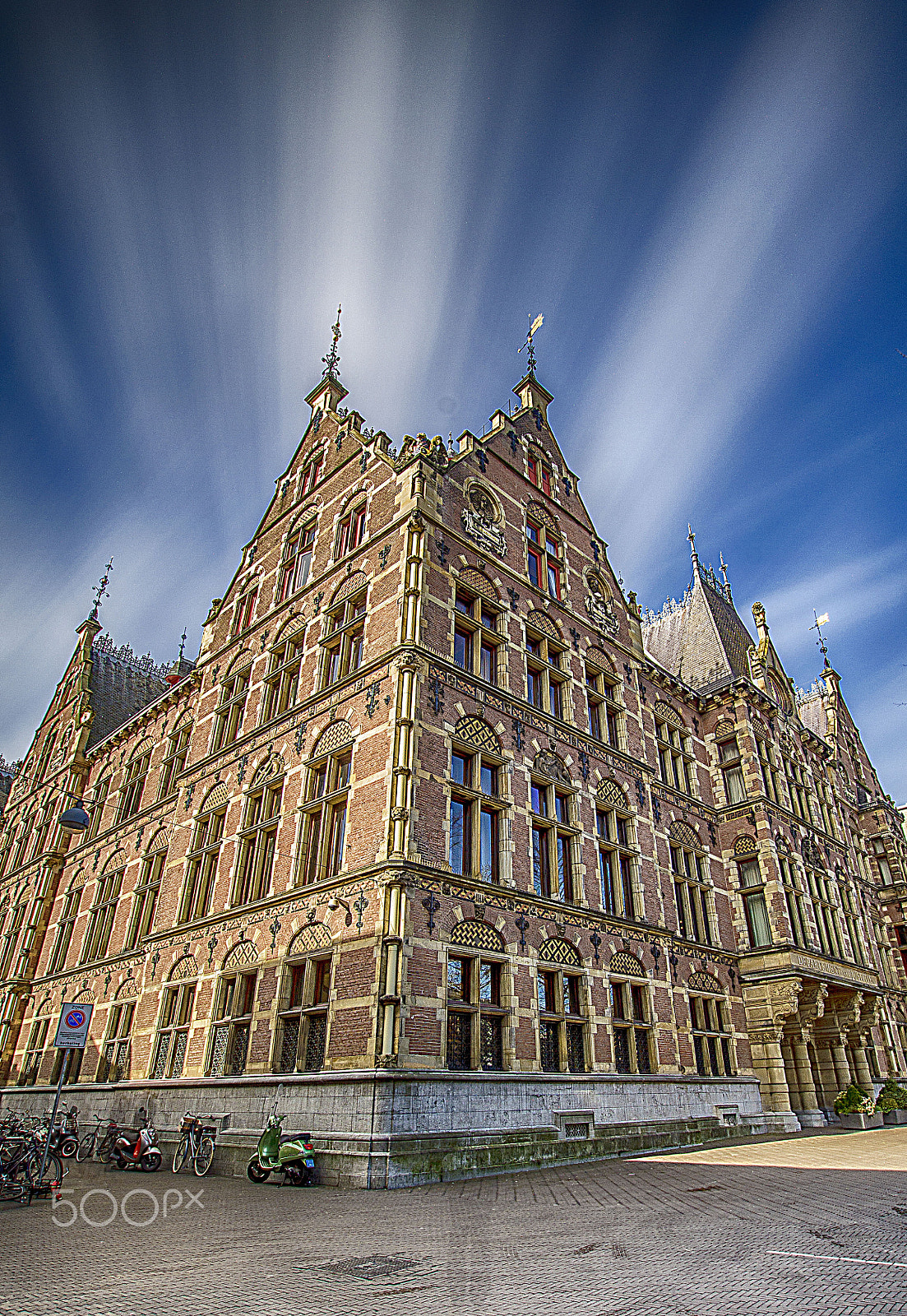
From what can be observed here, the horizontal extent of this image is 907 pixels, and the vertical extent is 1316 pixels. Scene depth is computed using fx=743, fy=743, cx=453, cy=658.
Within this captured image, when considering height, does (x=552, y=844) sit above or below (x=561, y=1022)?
above

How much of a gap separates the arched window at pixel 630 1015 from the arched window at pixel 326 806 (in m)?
7.95

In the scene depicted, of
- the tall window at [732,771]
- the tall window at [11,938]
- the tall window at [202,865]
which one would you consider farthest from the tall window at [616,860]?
the tall window at [11,938]

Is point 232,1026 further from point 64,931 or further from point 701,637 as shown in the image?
point 701,637

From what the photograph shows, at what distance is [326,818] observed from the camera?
1750 cm

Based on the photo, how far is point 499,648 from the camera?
20219mm

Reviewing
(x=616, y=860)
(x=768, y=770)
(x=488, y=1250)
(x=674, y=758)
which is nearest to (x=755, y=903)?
(x=768, y=770)

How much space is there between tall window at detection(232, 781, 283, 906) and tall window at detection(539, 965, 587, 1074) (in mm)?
7223

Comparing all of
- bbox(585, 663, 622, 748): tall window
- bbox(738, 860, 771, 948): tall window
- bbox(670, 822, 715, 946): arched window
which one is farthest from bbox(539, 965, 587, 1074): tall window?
bbox(738, 860, 771, 948): tall window

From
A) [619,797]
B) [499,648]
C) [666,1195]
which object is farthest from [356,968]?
[619,797]

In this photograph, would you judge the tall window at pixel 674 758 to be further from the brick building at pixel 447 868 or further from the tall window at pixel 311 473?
the tall window at pixel 311 473

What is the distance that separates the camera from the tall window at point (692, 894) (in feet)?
76.9

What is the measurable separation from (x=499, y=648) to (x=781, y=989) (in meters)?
14.7

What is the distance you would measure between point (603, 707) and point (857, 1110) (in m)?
15.2
